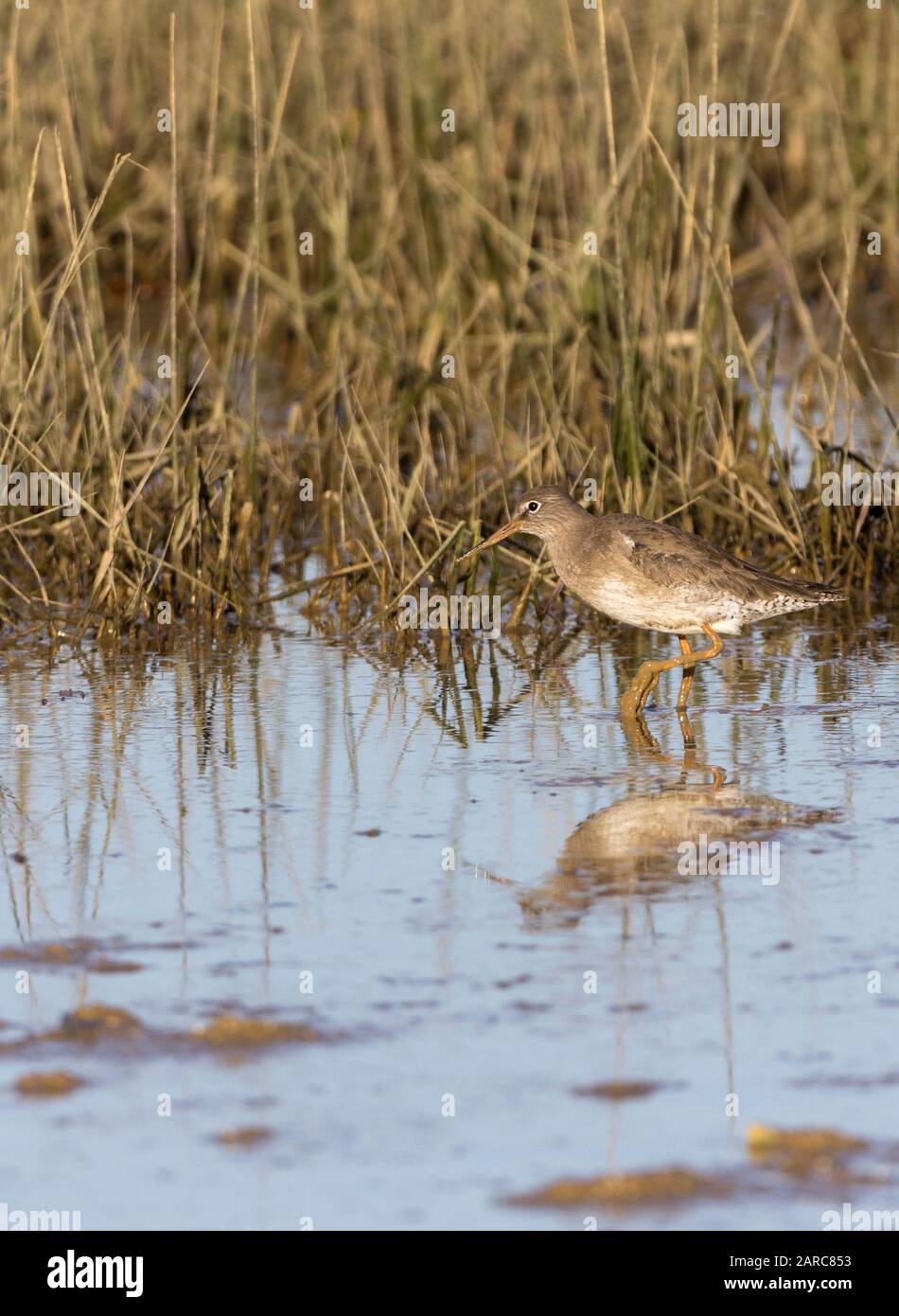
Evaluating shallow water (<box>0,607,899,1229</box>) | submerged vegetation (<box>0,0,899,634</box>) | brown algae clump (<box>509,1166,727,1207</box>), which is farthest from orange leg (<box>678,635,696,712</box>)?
brown algae clump (<box>509,1166,727,1207</box>)

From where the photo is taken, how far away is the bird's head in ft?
26.1

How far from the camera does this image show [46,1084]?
432 centimetres

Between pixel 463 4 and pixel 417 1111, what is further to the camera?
pixel 463 4

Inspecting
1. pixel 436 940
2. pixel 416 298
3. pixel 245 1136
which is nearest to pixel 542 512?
Result: pixel 436 940

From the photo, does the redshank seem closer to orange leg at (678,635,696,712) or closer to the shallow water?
orange leg at (678,635,696,712)

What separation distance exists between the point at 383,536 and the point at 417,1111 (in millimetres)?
4724

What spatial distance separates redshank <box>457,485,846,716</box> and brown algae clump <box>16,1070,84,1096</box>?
11.0 ft

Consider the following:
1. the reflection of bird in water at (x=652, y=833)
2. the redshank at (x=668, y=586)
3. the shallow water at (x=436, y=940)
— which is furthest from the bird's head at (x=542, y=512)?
the reflection of bird in water at (x=652, y=833)

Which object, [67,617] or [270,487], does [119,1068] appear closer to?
[67,617]

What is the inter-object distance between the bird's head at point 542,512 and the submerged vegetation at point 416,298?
24cm

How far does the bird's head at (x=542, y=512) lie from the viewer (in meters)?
7.96

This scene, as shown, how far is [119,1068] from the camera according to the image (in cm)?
440

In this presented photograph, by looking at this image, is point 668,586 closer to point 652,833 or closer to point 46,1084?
point 652,833
